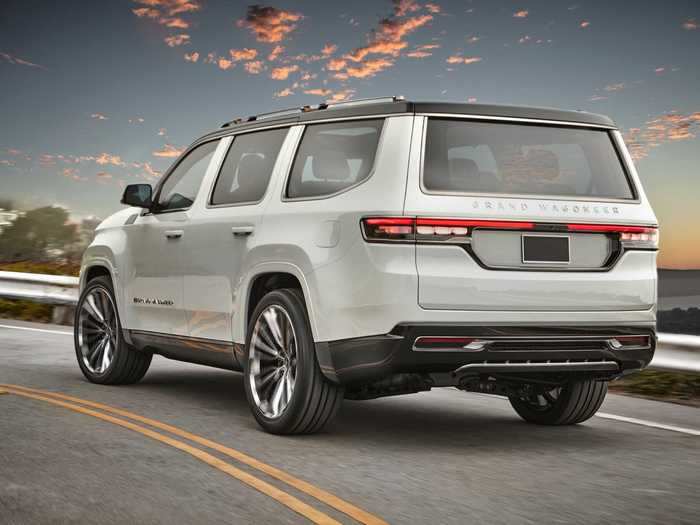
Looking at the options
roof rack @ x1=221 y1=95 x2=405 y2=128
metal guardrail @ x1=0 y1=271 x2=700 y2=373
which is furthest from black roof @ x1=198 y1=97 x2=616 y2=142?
metal guardrail @ x1=0 y1=271 x2=700 y2=373

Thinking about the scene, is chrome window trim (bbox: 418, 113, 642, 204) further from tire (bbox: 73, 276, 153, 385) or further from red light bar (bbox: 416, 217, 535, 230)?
tire (bbox: 73, 276, 153, 385)

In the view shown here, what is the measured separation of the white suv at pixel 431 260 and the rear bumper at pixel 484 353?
11 millimetres

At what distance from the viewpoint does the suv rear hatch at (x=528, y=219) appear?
650cm

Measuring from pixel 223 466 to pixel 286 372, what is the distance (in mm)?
1113

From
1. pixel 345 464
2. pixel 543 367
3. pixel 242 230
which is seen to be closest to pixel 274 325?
pixel 242 230

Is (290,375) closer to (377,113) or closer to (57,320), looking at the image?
(377,113)

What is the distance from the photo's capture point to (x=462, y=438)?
7488mm

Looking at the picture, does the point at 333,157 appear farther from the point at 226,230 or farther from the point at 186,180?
the point at 186,180

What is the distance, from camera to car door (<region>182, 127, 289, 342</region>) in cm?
783

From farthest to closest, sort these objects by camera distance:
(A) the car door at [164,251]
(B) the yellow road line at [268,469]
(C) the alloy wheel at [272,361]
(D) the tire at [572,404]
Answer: (A) the car door at [164,251] < (D) the tire at [572,404] < (C) the alloy wheel at [272,361] < (B) the yellow road line at [268,469]

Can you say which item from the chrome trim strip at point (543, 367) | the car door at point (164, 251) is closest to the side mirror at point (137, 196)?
the car door at point (164, 251)

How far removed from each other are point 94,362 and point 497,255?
4700 millimetres

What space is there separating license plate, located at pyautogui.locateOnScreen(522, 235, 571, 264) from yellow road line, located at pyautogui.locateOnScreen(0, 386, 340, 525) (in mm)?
2063

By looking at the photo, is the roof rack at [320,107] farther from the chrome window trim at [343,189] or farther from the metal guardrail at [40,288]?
the metal guardrail at [40,288]
